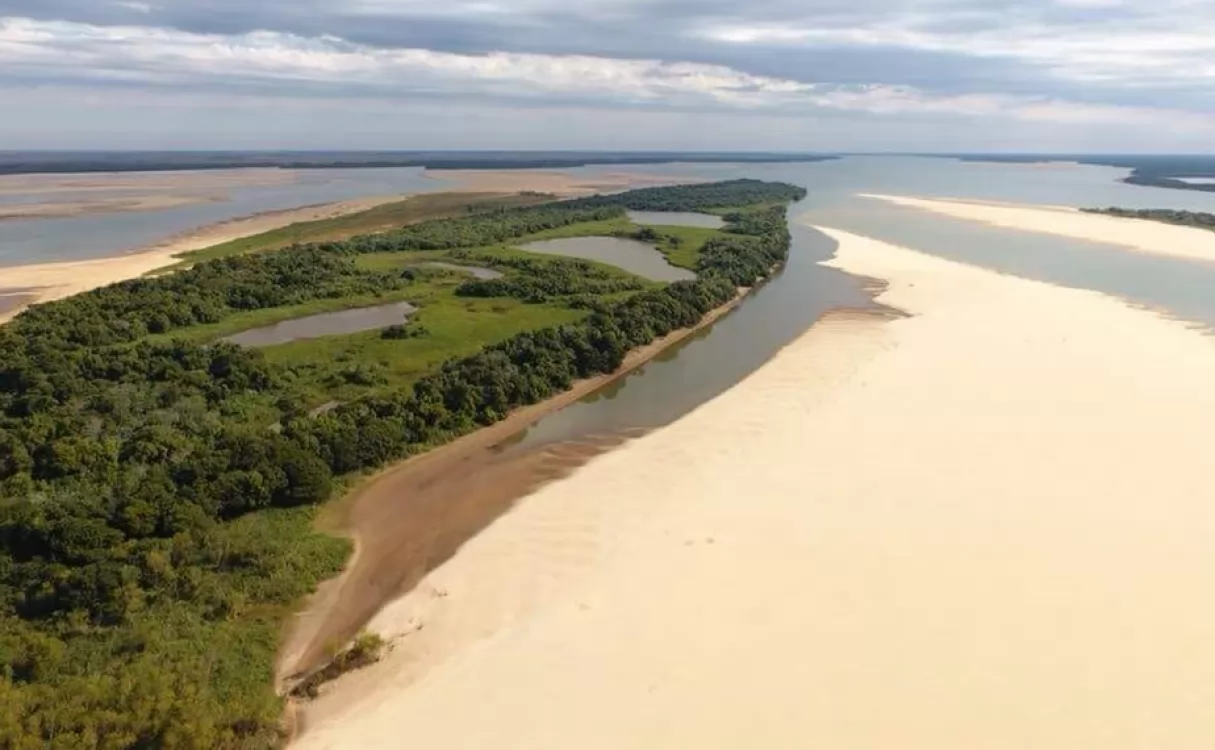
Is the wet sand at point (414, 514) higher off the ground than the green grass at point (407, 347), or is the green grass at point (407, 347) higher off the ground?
the green grass at point (407, 347)

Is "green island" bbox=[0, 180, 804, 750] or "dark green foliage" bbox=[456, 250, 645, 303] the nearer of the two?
"green island" bbox=[0, 180, 804, 750]

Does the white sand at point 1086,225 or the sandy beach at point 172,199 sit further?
the white sand at point 1086,225

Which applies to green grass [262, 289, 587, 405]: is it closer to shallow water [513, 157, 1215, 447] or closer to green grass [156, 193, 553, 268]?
shallow water [513, 157, 1215, 447]

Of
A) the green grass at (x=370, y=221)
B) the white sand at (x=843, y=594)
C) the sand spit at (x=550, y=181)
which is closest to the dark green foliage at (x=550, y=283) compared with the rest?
the white sand at (x=843, y=594)

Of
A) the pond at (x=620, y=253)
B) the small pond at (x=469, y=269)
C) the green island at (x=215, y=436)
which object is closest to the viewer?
the green island at (x=215, y=436)

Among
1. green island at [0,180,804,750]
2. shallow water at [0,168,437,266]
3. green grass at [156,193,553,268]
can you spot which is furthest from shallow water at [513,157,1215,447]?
shallow water at [0,168,437,266]

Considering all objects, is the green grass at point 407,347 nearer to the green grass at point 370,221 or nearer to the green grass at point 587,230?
the green grass at point 370,221

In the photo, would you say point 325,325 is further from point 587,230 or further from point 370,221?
point 370,221
